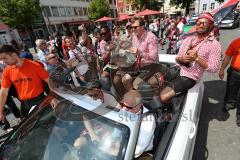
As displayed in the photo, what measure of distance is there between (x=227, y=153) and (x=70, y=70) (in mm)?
2539

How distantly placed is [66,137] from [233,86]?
9.53ft

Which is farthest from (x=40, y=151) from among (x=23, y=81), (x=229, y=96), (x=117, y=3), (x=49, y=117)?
(x=117, y=3)

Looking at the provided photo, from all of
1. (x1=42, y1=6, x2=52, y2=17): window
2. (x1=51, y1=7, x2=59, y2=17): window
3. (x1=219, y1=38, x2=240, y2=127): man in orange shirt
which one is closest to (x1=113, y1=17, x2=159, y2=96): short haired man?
(x1=219, y1=38, x2=240, y2=127): man in orange shirt

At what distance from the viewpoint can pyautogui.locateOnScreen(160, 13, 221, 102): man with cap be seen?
7.39 feet

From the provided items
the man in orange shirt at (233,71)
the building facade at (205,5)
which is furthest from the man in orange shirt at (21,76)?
the building facade at (205,5)

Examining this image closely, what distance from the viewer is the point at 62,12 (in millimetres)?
34062

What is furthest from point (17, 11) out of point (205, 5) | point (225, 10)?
point (205, 5)

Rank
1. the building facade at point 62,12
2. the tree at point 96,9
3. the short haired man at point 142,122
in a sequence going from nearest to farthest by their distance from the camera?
the short haired man at point 142,122
the building facade at point 62,12
the tree at point 96,9

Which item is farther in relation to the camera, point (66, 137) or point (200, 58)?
point (200, 58)

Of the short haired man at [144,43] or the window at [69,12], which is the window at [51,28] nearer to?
the window at [69,12]

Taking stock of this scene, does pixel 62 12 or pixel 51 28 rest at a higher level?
pixel 62 12

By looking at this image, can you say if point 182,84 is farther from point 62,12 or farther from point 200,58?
point 62,12

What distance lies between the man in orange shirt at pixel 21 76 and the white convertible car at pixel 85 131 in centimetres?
97

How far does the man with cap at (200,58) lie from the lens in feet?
7.39
